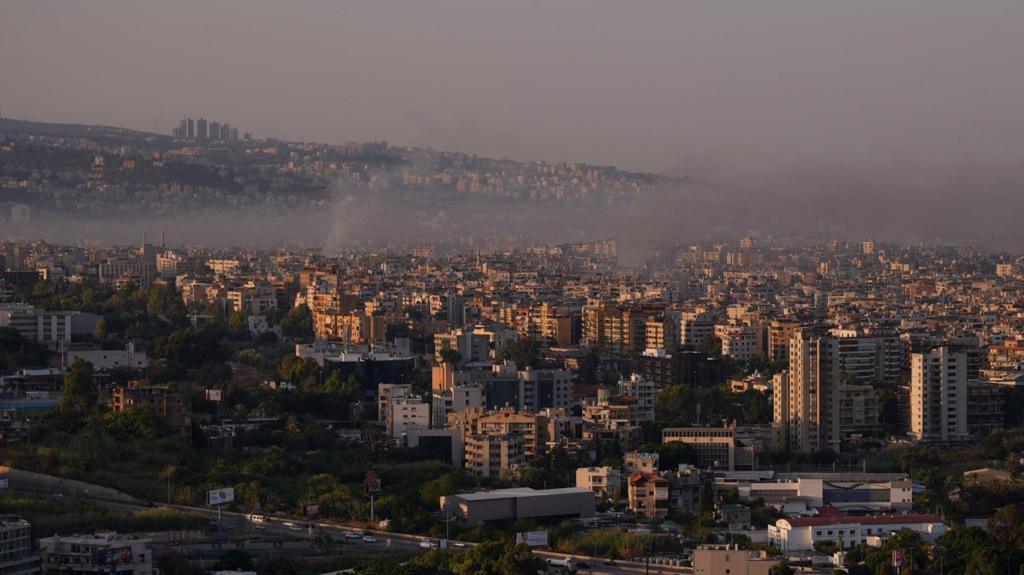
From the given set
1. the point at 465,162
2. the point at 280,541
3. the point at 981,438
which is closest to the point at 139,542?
the point at 280,541

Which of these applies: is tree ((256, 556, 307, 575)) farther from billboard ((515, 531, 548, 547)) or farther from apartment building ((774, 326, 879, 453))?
apartment building ((774, 326, 879, 453))

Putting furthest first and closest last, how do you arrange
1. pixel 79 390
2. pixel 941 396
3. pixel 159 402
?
pixel 941 396, pixel 79 390, pixel 159 402

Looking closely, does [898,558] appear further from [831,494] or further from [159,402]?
[159,402]

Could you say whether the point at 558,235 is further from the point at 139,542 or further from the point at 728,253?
the point at 139,542

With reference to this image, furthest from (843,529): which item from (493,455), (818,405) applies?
(818,405)

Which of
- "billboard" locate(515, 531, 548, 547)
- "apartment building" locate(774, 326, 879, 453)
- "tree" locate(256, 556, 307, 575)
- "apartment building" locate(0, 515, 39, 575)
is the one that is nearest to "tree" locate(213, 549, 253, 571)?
"tree" locate(256, 556, 307, 575)

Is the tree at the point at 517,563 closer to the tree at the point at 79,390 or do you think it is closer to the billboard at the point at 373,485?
the billboard at the point at 373,485
